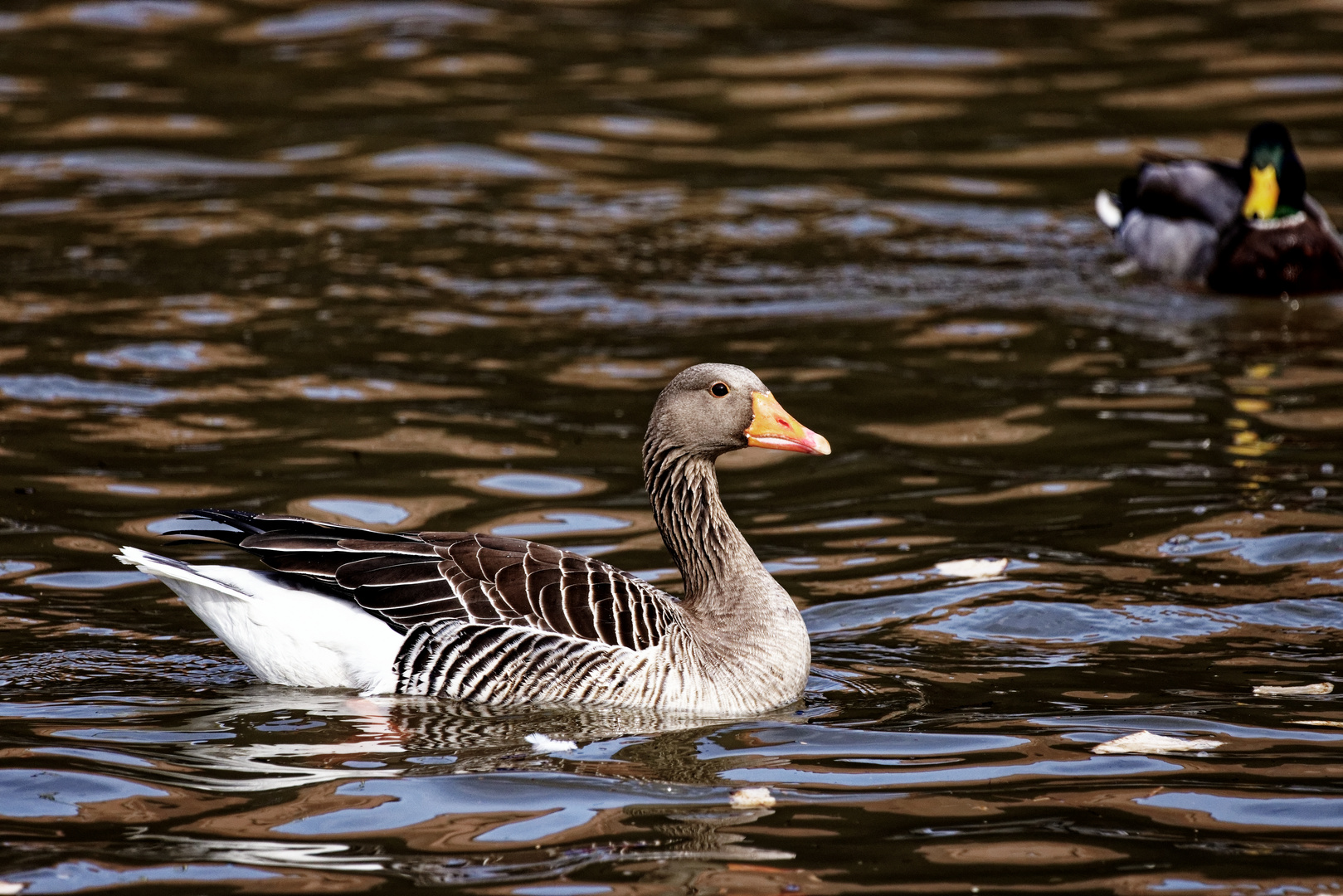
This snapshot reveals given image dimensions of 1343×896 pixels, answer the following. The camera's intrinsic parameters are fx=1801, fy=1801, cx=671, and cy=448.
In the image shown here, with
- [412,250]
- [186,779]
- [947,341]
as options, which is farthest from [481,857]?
[412,250]

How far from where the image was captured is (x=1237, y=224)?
15.2m

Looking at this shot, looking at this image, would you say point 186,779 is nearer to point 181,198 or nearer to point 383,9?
point 181,198

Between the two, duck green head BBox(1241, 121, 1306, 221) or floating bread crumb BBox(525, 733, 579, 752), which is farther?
duck green head BBox(1241, 121, 1306, 221)

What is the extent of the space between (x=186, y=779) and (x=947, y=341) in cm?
822

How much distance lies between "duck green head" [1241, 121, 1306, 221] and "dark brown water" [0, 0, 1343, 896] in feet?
2.72

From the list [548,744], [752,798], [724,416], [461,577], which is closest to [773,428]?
[724,416]

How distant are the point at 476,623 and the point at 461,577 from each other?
0.78 feet

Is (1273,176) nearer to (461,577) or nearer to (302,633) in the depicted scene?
(461,577)

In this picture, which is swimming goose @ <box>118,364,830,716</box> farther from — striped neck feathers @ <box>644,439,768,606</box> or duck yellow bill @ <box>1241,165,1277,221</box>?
duck yellow bill @ <box>1241,165,1277,221</box>

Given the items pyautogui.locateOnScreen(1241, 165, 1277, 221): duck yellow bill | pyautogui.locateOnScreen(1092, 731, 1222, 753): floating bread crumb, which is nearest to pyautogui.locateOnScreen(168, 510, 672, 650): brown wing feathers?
pyautogui.locateOnScreen(1092, 731, 1222, 753): floating bread crumb

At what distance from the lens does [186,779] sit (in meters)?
6.86

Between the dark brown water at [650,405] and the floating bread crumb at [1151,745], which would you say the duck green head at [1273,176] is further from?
the floating bread crumb at [1151,745]

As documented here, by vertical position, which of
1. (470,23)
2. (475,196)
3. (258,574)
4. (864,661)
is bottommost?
(864,661)

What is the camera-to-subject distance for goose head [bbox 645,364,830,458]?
8406 millimetres
